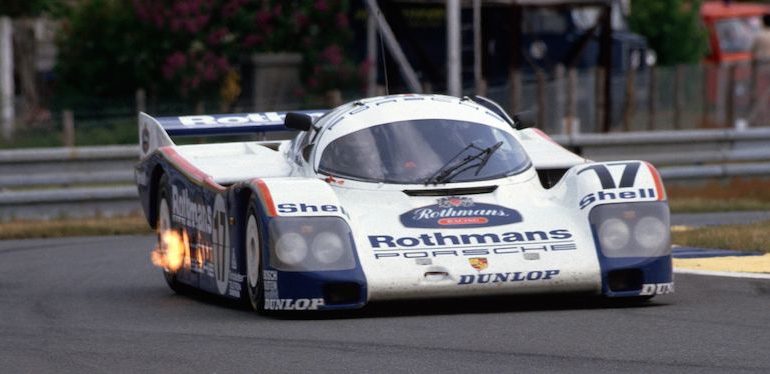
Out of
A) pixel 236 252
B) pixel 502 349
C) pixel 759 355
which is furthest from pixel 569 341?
pixel 236 252

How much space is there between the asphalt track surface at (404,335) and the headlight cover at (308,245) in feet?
0.94

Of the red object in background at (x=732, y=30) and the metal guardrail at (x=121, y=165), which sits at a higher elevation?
the metal guardrail at (x=121, y=165)

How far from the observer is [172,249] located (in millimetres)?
11805

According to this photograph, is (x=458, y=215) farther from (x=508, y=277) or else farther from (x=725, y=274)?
(x=725, y=274)

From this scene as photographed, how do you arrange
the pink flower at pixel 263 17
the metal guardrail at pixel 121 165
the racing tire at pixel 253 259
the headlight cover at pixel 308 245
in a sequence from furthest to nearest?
the pink flower at pixel 263 17 < the metal guardrail at pixel 121 165 < the racing tire at pixel 253 259 < the headlight cover at pixel 308 245

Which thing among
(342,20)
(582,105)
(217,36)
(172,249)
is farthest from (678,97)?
(172,249)

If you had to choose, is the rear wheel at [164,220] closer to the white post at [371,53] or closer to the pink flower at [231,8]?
the white post at [371,53]

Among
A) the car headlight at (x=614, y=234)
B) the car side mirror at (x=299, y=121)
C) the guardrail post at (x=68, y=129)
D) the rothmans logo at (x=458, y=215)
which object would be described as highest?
the car side mirror at (x=299, y=121)

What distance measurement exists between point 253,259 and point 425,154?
1.25 m

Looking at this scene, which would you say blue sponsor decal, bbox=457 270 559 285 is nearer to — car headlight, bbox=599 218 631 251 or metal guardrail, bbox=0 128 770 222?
car headlight, bbox=599 218 631 251

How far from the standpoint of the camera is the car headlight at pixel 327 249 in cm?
920

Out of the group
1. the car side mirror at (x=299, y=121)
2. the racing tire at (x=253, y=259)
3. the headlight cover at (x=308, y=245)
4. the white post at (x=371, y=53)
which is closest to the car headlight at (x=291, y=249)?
the headlight cover at (x=308, y=245)

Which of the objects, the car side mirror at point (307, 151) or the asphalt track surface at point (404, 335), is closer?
the asphalt track surface at point (404, 335)

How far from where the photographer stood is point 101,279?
12266mm
